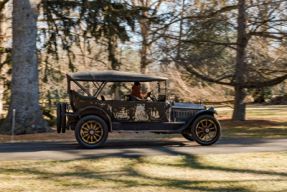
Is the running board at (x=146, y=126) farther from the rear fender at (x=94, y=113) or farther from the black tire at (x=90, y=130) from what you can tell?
the black tire at (x=90, y=130)

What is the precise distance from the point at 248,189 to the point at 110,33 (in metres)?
12.3

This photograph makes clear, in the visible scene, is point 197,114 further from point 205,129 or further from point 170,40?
point 170,40

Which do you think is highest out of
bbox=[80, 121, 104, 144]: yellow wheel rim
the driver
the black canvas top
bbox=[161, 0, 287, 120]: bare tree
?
bbox=[161, 0, 287, 120]: bare tree

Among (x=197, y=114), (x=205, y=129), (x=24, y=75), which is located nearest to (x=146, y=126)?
(x=197, y=114)

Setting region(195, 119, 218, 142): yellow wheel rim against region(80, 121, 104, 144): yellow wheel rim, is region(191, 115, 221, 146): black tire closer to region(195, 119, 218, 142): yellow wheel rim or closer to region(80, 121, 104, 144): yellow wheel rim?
region(195, 119, 218, 142): yellow wheel rim

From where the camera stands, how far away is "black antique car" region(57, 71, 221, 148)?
846cm

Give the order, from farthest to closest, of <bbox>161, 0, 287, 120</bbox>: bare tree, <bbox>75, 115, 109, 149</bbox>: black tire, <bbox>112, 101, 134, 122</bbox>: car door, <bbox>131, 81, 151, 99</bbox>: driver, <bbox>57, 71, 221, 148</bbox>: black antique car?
1. <bbox>161, 0, 287, 120</bbox>: bare tree
2. <bbox>131, 81, 151, 99</bbox>: driver
3. <bbox>112, 101, 134, 122</bbox>: car door
4. <bbox>57, 71, 221, 148</bbox>: black antique car
5. <bbox>75, 115, 109, 149</bbox>: black tire

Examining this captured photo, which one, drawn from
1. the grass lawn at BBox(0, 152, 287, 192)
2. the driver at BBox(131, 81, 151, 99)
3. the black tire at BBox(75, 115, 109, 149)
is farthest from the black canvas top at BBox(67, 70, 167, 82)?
the grass lawn at BBox(0, 152, 287, 192)

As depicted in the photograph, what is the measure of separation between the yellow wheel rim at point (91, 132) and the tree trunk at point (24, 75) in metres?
5.24

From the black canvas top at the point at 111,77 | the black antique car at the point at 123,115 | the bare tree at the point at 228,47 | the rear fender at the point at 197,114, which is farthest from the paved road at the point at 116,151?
the bare tree at the point at 228,47

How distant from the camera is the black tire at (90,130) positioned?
834 centimetres

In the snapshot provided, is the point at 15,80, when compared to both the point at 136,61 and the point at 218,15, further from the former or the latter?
the point at 136,61

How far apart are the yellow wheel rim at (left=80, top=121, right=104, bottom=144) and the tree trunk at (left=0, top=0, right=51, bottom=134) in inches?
206

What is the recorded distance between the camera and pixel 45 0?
14.6 m
